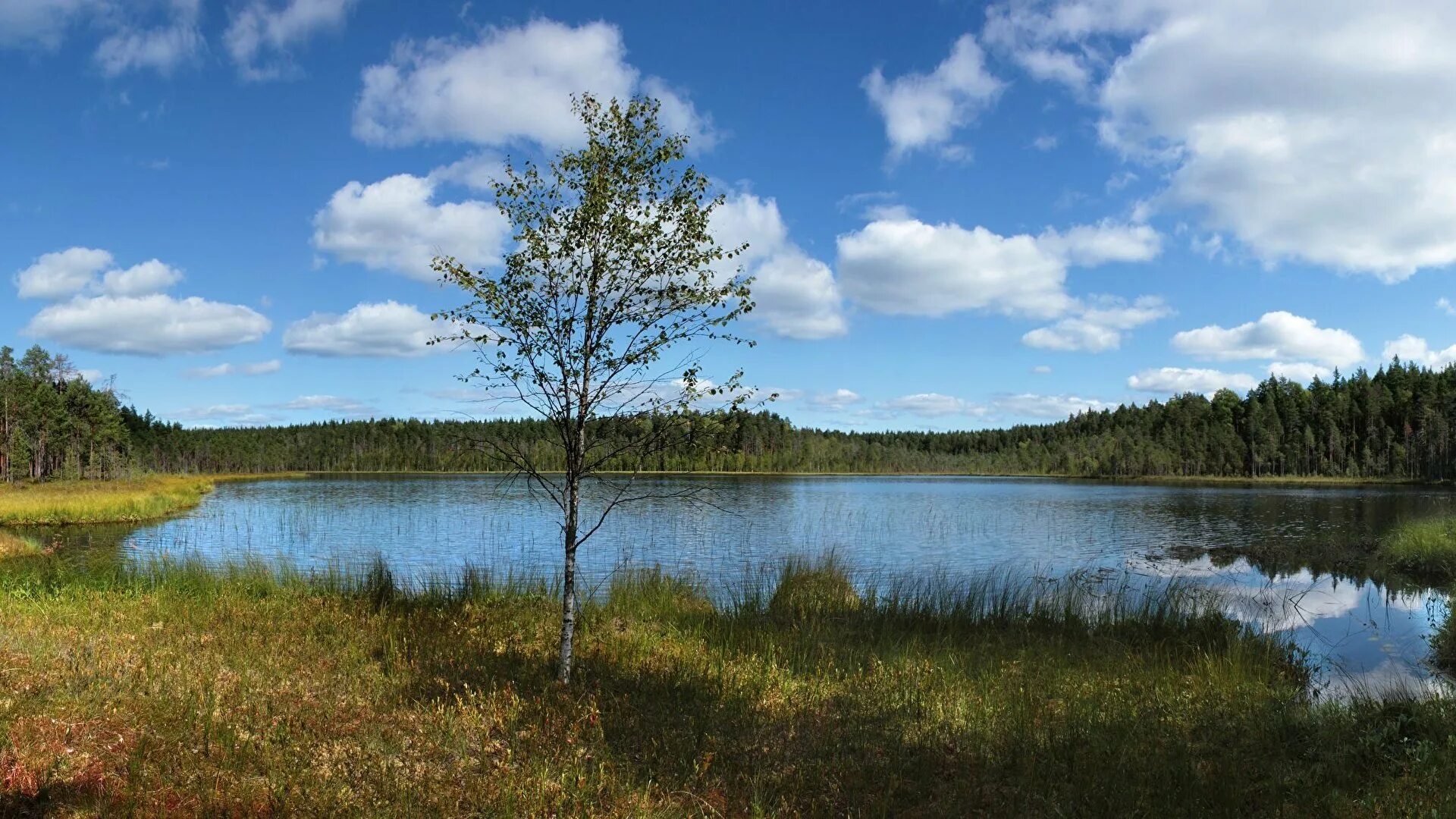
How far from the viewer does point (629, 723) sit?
7.52 m

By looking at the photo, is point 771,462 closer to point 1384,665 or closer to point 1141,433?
point 1141,433

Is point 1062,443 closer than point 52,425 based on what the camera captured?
No

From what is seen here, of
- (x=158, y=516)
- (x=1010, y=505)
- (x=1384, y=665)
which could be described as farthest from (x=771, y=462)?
(x=1384, y=665)

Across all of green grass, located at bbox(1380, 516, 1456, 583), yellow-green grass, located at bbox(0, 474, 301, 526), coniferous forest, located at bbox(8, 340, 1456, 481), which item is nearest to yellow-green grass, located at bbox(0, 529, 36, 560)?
yellow-green grass, located at bbox(0, 474, 301, 526)

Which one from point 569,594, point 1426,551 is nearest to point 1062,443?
point 1426,551

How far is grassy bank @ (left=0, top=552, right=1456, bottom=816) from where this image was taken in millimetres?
5980

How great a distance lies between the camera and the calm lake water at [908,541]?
19812 millimetres

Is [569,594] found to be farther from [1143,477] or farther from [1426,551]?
[1143,477]

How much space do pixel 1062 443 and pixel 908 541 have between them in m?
183

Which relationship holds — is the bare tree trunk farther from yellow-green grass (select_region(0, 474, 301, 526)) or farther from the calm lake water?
yellow-green grass (select_region(0, 474, 301, 526))

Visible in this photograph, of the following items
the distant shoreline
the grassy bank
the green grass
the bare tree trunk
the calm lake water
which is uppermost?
the bare tree trunk

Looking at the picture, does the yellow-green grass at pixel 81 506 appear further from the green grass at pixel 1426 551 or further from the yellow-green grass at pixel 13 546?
the green grass at pixel 1426 551

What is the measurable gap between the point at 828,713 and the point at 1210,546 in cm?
3432

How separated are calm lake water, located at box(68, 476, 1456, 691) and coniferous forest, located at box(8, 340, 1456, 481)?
9.01 m
